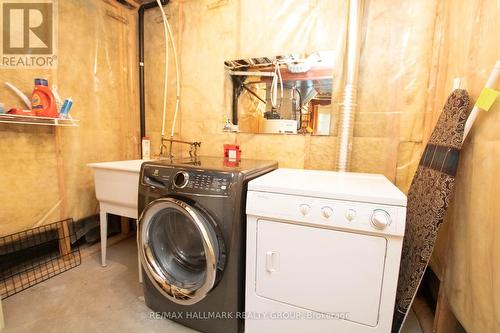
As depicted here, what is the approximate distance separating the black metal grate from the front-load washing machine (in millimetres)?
967

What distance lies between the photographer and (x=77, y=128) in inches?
78.7

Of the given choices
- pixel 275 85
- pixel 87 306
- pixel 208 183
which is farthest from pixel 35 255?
pixel 275 85

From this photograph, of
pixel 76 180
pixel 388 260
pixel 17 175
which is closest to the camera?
pixel 388 260

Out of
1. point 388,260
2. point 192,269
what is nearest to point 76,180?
point 192,269

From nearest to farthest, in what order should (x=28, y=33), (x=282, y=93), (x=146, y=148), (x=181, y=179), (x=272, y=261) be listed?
(x=272, y=261) < (x=181, y=179) < (x=28, y=33) < (x=282, y=93) < (x=146, y=148)

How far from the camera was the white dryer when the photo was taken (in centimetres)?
94

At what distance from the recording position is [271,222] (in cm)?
110

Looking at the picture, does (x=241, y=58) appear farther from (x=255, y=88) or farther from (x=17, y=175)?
(x=17, y=175)

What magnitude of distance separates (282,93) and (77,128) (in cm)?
176

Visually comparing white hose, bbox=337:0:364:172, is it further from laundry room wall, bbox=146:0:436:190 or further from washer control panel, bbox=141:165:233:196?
washer control panel, bbox=141:165:233:196

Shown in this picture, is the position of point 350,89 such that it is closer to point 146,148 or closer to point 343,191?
point 343,191

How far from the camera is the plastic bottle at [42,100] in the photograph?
1624mm

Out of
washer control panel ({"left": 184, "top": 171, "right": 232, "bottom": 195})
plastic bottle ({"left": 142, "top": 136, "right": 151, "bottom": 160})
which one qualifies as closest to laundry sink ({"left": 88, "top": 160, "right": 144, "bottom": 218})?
plastic bottle ({"left": 142, "top": 136, "right": 151, "bottom": 160})

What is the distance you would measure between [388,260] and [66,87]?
2.48 meters
